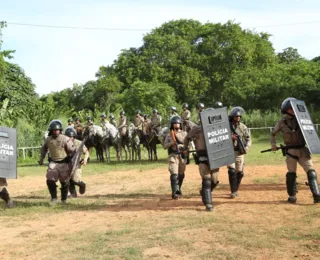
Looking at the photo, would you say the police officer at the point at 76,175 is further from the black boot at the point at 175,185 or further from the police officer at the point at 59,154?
the black boot at the point at 175,185

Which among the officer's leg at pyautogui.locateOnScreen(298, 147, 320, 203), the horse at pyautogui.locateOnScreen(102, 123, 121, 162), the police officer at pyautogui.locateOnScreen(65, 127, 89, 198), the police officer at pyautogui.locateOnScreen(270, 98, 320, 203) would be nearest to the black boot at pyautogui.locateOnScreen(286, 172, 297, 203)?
the police officer at pyautogui.locateOnScreen(270, 98, 320, 203)

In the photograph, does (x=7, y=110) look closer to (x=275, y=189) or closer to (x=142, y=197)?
(x=142, y=197)

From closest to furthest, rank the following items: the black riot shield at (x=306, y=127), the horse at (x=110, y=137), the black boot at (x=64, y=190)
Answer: the black riot shield at (x=306, y=127) → the black boot at (x=64, y=190) → the horse at (x=110, y=137)

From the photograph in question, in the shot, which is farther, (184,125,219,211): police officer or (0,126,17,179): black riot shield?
(0,126,17,179): black riot shield

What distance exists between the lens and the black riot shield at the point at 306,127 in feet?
29.4

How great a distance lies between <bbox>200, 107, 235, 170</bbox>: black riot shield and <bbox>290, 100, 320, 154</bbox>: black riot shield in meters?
1.37

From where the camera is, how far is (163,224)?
26.6ft

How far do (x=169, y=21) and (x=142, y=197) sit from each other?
138 ft

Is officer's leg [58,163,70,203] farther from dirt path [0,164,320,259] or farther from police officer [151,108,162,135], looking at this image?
police officer [151,108,162,135]

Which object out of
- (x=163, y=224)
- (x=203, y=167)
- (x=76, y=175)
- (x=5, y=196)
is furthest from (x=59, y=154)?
(x=163, y=224)

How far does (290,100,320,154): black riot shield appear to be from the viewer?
8967mm

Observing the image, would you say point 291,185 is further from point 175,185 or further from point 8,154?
point 8,154

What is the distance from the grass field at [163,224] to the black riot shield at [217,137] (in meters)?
0.97

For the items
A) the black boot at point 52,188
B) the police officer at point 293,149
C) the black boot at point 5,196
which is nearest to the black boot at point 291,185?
the police officer at point 293,149
